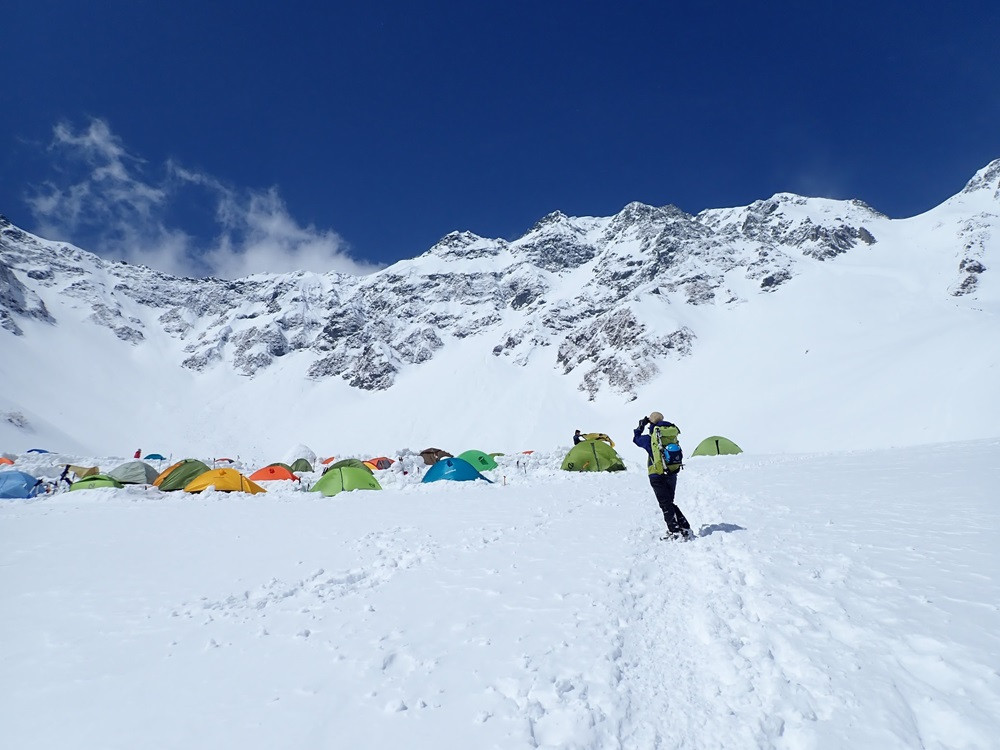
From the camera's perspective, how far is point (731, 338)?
269ft

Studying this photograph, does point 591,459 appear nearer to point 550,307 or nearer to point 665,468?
point 665,468

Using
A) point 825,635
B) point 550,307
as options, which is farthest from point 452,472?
point 550,307

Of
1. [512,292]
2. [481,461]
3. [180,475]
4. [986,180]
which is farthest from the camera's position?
[512,292]

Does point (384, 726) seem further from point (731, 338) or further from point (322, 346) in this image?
point (322, 346)

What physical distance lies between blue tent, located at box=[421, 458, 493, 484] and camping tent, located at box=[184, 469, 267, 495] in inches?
287

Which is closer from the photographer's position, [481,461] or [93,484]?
[93,484]

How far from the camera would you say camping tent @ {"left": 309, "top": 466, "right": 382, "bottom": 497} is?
19672 mm

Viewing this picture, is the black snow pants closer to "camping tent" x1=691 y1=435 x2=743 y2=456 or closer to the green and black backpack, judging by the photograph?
the green and black backpack

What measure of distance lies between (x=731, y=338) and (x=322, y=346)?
108598 mm

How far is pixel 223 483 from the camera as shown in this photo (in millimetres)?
19891

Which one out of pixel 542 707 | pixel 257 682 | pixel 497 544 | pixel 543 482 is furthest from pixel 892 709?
pixel 543 482

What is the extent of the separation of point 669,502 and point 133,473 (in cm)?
2659

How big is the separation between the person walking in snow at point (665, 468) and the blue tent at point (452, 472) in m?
12.6

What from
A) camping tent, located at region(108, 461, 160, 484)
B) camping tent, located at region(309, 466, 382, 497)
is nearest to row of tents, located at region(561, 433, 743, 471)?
camping tent, located at region(309, 466, 382, 497)
